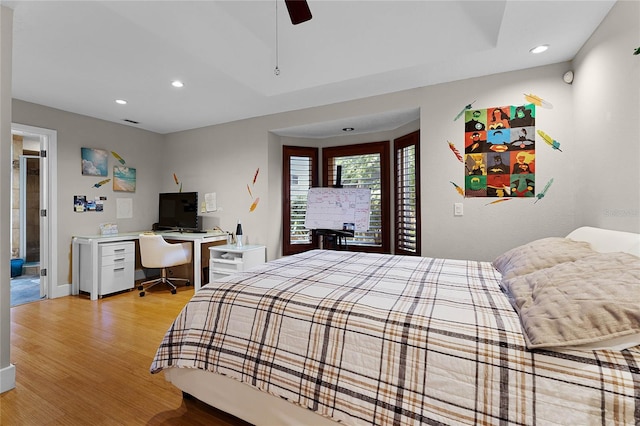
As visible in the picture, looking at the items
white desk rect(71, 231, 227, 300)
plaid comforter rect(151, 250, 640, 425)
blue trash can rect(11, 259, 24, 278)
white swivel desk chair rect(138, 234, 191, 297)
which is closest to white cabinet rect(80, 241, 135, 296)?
white desk rect(71, 231, 227, 300)

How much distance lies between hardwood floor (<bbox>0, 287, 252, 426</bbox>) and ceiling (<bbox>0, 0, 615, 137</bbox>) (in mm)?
2466

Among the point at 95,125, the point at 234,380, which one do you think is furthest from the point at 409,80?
the point at 95,125

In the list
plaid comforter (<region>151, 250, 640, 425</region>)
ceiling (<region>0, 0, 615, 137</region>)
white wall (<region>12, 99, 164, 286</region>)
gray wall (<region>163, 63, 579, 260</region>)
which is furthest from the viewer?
white wall (<region>12, 99, 164, 286</region>)

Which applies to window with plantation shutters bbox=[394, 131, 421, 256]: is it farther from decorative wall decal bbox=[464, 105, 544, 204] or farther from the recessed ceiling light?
the recessed ceiling light

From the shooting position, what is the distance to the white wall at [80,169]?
3.74 metres

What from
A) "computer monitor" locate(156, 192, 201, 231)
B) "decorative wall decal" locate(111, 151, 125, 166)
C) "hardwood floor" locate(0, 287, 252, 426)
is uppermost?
"decorative wall decal" locate(111, 151, 125, 166)

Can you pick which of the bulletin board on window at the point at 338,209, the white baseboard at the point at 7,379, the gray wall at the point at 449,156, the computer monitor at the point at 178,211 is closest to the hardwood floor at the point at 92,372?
the white baseboard at the point at 7,379

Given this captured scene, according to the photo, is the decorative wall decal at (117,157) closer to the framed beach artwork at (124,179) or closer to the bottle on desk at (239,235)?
the framed beach artwork at (124,179)

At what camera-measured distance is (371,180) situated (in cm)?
406

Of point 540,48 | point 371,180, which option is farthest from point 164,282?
point 540,48

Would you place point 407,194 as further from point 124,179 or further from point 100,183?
point 100,183

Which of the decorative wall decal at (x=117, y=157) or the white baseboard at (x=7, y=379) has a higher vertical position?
the decorative wall decal at (x=117, y=157)

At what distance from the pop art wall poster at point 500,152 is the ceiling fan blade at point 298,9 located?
204 centimetres

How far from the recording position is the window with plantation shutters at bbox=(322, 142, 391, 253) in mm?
3938
